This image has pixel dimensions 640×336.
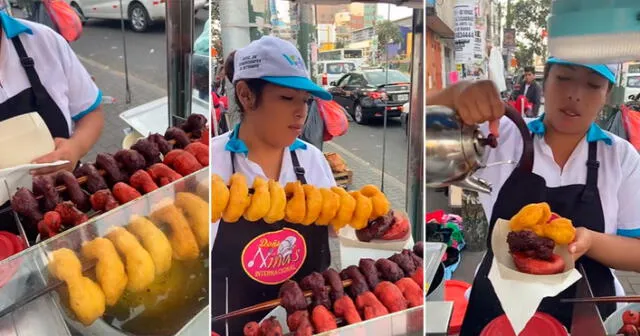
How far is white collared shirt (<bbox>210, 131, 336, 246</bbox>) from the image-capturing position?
2.11ft

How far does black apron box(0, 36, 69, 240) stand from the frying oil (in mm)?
169

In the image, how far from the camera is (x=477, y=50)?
0.91m

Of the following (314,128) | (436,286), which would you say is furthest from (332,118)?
(436,286)

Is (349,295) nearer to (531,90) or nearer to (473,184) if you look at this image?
(473,184)

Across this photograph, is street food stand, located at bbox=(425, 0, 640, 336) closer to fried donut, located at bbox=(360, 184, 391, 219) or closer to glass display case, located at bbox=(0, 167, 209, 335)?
fried donut, located at bbox=(360, 184, 391, 219)

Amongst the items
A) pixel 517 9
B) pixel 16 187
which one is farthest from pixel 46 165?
pixel 517 9


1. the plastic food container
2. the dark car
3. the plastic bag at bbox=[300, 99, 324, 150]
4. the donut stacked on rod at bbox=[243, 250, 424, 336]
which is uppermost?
the dark car

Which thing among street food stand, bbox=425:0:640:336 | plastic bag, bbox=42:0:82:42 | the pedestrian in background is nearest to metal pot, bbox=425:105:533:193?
street food stand, bbox=425:0:640:336

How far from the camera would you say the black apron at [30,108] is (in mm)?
707

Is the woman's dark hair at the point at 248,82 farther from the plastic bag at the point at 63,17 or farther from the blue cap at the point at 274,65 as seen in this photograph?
the plastic bag at the point at 63,17

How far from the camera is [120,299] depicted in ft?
2.28

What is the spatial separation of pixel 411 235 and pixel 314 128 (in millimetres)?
233

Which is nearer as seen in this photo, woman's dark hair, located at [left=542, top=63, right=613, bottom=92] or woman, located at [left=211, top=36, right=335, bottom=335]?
woman, located at [left=211, top=36, right=335, bottom=335]

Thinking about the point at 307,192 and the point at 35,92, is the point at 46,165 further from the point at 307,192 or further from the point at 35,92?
the point at 307,192
